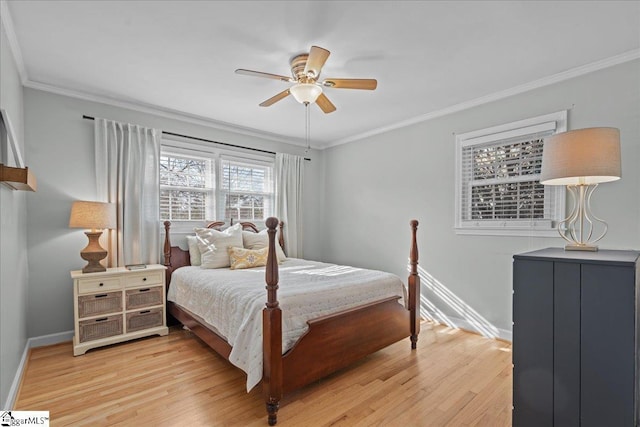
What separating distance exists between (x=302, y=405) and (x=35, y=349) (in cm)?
271

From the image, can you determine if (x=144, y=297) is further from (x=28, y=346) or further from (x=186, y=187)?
(x=186, y=187)

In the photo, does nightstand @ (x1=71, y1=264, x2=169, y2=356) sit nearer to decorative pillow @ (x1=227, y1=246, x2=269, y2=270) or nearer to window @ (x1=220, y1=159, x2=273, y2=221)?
decorative pillow @ (x1=227, y1=246, x2=269, y2=270)

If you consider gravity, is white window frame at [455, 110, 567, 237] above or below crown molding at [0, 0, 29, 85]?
below

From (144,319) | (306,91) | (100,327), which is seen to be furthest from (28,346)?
(306,91)

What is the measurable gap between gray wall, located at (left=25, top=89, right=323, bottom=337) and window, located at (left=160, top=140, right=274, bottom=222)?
2.57 feet

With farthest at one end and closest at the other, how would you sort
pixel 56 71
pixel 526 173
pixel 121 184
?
pixel 121 184 < pixel 526 173 < pixel 56 71

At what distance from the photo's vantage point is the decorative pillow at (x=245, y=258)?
348 centimetres

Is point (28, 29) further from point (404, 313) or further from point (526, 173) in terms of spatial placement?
point (526, 173)

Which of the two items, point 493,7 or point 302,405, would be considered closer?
point 493,7

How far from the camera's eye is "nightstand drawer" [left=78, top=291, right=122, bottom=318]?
2.86 m

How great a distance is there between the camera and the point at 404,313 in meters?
2.91

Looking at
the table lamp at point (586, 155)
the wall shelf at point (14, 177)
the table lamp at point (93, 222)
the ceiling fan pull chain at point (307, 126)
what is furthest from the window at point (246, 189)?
the table lamp at point (586, 155)

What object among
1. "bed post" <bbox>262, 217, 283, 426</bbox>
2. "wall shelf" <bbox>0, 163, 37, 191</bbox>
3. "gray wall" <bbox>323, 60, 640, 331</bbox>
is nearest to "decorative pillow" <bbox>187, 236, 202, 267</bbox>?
"wall shelf" <bbox>0, 163, 37, 191</bbox>

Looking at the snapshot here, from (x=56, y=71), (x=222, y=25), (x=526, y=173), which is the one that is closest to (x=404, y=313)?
(x=526, y=173)
